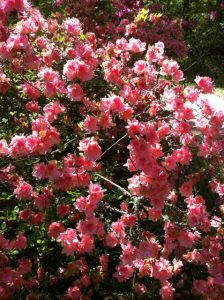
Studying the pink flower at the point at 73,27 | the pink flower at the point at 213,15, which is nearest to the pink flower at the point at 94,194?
the pink flower at the point at 73,27

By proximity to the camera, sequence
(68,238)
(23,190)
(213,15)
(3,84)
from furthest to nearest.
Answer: (213,15) < (3,84) < (23,190) < (68,238)

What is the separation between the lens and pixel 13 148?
7.89 ft

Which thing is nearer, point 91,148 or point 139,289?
point 91,148

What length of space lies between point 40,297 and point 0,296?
14.7 inches

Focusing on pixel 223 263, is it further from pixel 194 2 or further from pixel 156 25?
pixel 194 2

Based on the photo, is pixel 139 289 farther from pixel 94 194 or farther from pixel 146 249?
pixel 94 194

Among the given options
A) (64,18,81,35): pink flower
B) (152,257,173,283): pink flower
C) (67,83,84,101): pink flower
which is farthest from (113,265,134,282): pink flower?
(64,18,81,35): pink flower

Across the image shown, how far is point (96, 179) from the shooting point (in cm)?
320

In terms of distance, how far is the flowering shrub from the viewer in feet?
7.97

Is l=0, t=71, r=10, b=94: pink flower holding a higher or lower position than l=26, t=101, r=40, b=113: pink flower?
higher

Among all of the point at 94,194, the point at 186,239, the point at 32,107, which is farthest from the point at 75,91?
the point at 186,239

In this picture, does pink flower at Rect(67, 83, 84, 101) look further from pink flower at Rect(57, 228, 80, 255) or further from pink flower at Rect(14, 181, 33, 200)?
pink flower at Rect(57, 228, 80, 255)

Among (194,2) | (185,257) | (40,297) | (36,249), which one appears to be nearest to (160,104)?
(185,257)

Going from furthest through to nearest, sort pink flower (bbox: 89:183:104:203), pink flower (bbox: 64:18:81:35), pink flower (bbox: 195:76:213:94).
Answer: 1. pink flower (bbox: 64:18:81:35)
2. pink flower (bbox: 195:76:213:94)
3. pink flower (bbox: 89:183:104:203)
